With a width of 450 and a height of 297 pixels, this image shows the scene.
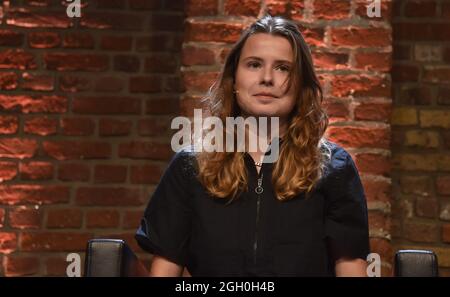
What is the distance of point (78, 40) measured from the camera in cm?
265

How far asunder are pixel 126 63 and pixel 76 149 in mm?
363

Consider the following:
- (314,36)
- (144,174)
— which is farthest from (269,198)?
(144,174)

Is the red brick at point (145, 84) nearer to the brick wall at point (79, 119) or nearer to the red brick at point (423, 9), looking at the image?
the brick wall at point (79, 119)

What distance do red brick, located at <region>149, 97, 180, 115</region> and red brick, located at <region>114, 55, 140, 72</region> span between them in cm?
13

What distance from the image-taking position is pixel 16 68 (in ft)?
8.64

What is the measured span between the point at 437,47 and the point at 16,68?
1.52 metres

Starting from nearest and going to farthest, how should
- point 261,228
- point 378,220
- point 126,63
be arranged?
point 261,228
point 378,220
point 126,63

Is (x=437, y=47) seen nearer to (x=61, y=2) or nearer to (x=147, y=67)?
(x=147, y=67)

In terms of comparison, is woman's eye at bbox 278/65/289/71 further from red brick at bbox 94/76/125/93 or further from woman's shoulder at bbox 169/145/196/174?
red brick at bbox 94/76/125/93

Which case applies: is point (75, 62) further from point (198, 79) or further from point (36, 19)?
point (198, 79)

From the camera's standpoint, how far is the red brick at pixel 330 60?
2.16m

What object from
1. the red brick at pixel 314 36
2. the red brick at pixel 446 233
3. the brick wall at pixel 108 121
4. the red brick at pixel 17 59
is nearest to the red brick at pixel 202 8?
the red brick at pixel 314 36

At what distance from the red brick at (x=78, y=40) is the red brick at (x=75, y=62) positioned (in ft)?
0.11
